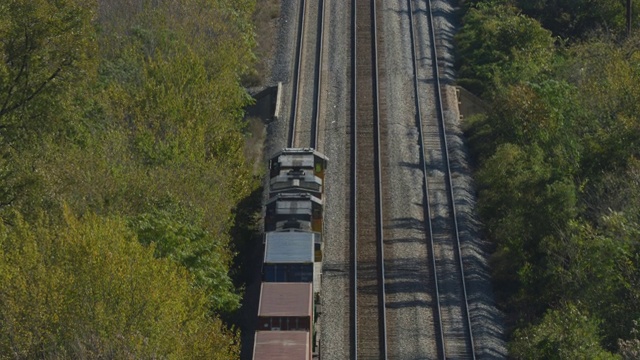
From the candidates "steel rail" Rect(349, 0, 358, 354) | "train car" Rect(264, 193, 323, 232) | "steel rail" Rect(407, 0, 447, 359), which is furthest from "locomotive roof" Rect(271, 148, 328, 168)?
"steel rail" Rect(407, 0, 447, 359)

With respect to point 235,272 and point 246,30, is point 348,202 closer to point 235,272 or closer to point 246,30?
point 235,272

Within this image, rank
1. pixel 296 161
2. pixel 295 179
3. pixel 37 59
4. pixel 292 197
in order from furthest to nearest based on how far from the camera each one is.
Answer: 1. pixel 296 161
2. pixel 295 179
3. pixel 292 197
4. pixel 37 59

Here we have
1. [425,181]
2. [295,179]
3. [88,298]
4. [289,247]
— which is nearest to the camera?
[88,298]

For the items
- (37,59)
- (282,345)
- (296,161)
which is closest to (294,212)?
(296,161)

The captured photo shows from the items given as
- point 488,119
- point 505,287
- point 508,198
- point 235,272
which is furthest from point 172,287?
point 488,119

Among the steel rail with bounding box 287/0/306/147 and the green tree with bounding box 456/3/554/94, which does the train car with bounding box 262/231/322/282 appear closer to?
the steel rail with bounding box 287/0/306/147

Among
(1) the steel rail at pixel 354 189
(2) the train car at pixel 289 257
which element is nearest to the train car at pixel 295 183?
(1) the steel rail at pixel 354 189

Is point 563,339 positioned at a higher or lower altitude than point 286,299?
lower

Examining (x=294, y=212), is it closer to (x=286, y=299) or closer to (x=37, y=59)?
(x=286, y=299)
